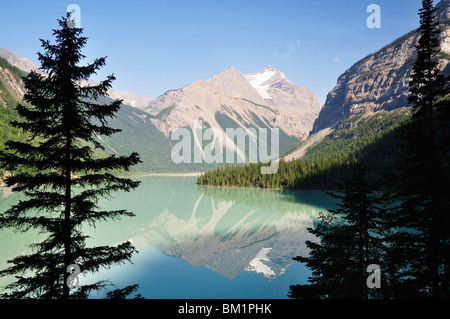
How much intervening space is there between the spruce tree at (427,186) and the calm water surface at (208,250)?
50.4ft

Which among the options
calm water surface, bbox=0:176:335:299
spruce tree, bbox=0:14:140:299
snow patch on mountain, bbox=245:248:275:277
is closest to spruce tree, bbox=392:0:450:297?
spruce tree, bbox=0:14:140:299

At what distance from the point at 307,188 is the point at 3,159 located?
126102 millimetres

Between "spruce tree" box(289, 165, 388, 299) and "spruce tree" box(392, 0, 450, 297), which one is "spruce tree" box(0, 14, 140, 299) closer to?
"spruce tree" box(289, 165, 388, 299)

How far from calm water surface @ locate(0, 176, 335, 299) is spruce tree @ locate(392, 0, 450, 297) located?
605 inches

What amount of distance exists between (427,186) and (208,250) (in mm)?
35018

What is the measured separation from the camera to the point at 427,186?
38.2 feet

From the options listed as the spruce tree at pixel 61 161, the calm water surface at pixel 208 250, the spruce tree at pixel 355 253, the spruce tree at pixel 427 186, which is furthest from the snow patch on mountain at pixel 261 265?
the spruce tree at pixel 61 161

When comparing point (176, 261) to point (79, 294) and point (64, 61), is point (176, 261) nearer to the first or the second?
point (79, 294)

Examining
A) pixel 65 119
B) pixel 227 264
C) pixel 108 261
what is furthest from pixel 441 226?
pixel 227 264

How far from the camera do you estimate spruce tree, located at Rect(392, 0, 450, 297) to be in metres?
11.3

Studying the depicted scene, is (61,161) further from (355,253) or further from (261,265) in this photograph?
(261,265)

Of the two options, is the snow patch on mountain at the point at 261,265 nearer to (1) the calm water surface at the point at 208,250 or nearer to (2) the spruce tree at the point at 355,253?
(1) the calm water surface at the point at 208,250

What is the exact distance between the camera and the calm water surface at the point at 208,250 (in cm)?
2672

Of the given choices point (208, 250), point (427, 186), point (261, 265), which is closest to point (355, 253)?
point (427, 186)
